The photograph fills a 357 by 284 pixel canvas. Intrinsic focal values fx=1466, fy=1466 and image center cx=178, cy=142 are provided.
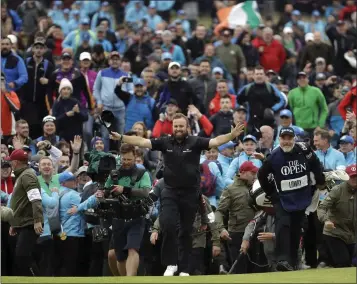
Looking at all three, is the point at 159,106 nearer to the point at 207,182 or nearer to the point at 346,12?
the point at 207,182

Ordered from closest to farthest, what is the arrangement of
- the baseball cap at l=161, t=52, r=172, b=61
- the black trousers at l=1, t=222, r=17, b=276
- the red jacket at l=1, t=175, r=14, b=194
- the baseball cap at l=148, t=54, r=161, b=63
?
the black trousers at l=1, t=222, r=17, b=276 < the red jacket at l=1, t=175, r=14, b=194 < the baseball cap at l=161, t=52, r=172, b=61 < the baseball cap at l=148, t=54, r=161, b=63

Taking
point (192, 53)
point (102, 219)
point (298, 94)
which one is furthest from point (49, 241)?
point (192, 53)

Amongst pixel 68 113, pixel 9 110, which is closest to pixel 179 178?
pixel 68 113

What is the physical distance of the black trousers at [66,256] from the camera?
72.7 feet

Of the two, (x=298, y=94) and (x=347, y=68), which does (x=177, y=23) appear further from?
(x=298, y=94)

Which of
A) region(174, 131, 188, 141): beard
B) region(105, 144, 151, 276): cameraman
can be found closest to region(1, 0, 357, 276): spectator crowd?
region(105, 144, 151, 276): cameraman

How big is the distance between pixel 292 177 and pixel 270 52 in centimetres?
1464

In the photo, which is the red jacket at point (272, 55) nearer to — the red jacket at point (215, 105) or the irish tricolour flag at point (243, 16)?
the irish tricolour flag at point (243, 16)

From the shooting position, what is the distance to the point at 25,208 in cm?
2081

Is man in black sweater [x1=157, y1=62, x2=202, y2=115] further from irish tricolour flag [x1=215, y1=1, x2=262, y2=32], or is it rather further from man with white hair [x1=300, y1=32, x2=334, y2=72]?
irish tricolour flag [x1=215, y1=1, x2=262, y2=32]

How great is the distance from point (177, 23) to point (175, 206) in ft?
57.3

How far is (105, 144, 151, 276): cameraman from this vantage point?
20031 mm

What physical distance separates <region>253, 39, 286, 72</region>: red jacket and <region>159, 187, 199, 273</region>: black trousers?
14.4 metres

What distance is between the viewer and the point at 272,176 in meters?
19.5
